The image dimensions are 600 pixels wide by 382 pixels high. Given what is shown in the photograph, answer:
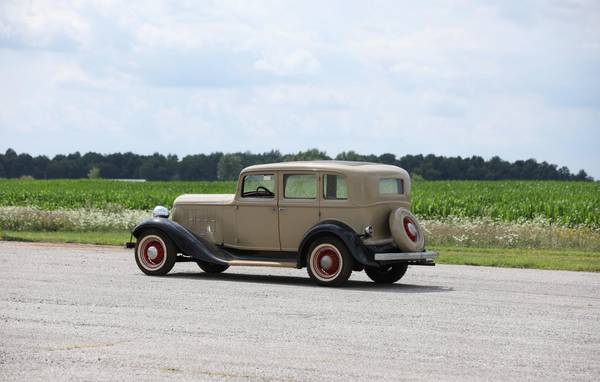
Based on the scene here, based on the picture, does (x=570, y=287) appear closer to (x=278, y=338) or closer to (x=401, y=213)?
(x=401, y=213)

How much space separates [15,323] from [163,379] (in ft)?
12.1

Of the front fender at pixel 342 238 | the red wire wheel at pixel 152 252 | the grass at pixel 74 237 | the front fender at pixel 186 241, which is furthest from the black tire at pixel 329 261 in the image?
the grass at pixel 74 237

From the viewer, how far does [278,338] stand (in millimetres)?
10914

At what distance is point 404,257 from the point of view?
16203 millimetres

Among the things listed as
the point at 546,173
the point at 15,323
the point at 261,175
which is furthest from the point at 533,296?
the point at 546,173

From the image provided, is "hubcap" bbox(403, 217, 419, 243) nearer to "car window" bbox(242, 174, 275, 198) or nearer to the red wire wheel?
"car window" bbox(242, 174, 275, 198)

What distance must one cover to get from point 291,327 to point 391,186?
5740mm

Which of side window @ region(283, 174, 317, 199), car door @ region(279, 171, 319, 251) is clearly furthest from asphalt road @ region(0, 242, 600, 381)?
side window @ region(283, 174, 317, 199)

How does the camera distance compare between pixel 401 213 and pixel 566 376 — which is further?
pixel 401 213

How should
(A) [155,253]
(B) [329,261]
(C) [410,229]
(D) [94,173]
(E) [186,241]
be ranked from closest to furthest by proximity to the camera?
(B) [329,261] → (C) [410,229] → (E) [186,241] → (A) [155,253] → (D) [94,173]

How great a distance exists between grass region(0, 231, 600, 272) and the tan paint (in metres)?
4.63

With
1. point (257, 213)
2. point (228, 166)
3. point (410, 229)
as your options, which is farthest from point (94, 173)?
point (410, 229)

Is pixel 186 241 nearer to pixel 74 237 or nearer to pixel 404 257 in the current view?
pixel 404 257

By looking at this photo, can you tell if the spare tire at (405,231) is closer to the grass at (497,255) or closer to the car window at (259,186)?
the car window at (259,186)
